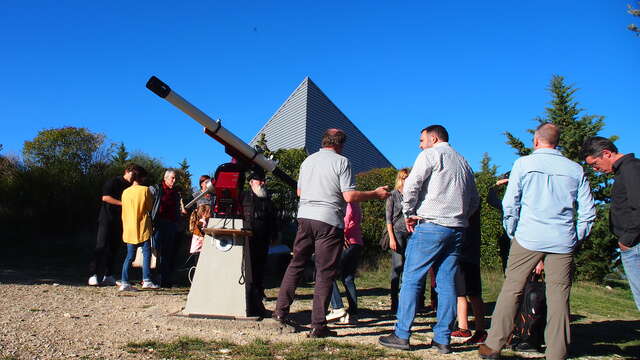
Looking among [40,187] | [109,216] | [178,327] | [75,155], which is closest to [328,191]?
[178,327]

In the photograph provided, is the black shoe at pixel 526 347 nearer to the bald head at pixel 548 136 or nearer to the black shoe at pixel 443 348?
the black shoe at pixel 443 348

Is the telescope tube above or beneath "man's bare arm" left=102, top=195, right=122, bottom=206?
above

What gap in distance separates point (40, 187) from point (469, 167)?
15.4 m

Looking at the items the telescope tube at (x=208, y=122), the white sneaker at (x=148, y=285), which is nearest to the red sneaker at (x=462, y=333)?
the telescope tube at (x=208, y=122)

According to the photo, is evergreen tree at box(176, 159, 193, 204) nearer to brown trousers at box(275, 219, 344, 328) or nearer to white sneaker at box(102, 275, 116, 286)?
white sneaker at box(102, 275, 116, 286)

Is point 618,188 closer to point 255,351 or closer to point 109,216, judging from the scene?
point 255,351

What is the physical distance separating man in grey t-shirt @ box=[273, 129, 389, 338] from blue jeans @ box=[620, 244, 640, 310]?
2.03 metres

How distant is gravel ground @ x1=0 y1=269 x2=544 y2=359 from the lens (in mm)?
3830

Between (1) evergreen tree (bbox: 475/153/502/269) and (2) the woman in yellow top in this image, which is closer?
(2) the woman in yellow top

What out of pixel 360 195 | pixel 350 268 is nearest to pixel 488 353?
pixel 360 195

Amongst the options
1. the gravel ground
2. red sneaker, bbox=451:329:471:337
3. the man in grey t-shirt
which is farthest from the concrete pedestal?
red sneaker, bbox=451:329:471:337

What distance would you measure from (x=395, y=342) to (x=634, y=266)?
2.01 m

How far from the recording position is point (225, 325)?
4.68 m

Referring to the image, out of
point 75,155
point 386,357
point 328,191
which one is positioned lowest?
point 386,357
